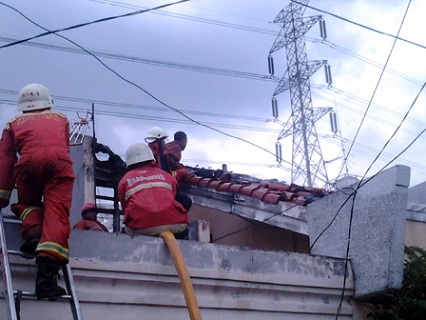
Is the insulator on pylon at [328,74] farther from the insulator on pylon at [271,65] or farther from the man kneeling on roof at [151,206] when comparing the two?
the man kneeling on roof at [151,206]

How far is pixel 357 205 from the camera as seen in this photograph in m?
6.38

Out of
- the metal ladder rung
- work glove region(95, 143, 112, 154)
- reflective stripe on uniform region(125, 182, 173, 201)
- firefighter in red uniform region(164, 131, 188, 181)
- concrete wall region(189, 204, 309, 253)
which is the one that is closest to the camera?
the metal ladder rung

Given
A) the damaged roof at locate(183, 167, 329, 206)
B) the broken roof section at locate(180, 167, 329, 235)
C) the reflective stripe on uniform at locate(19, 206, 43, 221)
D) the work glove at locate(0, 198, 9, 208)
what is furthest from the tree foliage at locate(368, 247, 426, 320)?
the work glove at locate(0, 198, 9, 208)

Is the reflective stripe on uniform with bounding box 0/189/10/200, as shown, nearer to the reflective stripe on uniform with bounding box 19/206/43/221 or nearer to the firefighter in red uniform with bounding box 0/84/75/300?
the firefighter in red uniform with bounding box 0/84/75/300

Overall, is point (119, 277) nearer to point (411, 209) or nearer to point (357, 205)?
point (357, 205)

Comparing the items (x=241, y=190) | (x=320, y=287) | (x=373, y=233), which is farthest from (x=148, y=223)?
(x=241, y=190)

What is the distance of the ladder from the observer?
3832 millimetres

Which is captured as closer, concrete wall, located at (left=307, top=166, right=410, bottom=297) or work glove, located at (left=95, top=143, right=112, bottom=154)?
concrete wall, located at (left=307, top=166, right=410, bottom=297)

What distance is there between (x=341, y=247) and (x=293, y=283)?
2.95 ft

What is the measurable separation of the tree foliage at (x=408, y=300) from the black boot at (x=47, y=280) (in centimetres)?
310

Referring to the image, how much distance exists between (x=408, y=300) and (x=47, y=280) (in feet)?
10.9

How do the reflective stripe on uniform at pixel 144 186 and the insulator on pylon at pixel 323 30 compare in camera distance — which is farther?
the insulator on pylon at pixel 323 30

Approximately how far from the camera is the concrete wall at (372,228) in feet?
19.5

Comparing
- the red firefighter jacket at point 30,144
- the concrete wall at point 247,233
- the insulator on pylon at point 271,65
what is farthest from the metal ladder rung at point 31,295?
the insulator on pylon at point 271,65
